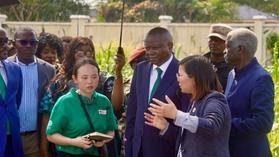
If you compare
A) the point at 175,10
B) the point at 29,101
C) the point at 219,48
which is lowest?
the point at 175,10

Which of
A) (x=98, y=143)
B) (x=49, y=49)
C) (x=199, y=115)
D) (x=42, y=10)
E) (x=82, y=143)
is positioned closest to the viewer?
(x=199, y=115)

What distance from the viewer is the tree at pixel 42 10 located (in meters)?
29.8

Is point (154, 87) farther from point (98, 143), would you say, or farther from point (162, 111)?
point (162, 111)

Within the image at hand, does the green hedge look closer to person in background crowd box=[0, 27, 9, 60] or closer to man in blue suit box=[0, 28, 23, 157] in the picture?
man in blue suit box=[0, 28, 23, 157]

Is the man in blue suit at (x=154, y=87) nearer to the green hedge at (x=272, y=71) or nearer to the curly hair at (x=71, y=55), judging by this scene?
the curly hair at (x=71, y=55)

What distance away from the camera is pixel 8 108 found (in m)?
5.33

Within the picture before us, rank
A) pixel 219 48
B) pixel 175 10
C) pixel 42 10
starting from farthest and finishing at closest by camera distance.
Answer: pixel 175 10 → pixel 42 10 → pixel 219 48

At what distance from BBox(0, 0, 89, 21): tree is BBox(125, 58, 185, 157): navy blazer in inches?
962

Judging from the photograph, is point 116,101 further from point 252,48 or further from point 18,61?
point 252,48

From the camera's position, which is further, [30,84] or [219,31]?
[219,31]

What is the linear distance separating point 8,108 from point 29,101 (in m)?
0.35

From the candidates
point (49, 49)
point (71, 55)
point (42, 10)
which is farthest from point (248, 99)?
point (42, 10)

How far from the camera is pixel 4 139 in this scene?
525 cm

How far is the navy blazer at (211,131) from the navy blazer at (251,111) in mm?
338
